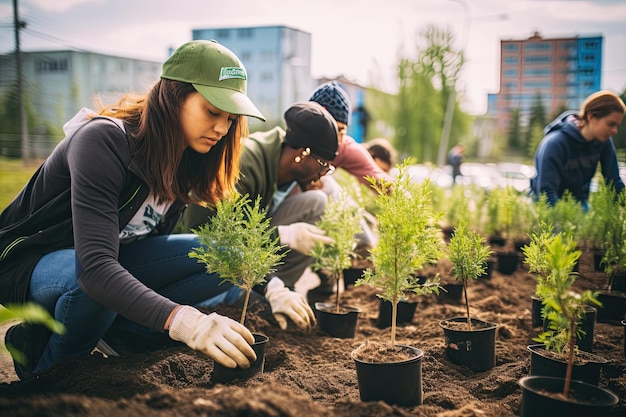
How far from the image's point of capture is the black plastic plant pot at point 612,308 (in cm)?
347

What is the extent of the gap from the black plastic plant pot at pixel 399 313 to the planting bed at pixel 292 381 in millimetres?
59

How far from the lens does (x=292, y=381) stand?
232 centimetres

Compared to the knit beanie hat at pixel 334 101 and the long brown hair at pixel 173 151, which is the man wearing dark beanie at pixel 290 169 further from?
the knit beanie hat at pixel 334 101

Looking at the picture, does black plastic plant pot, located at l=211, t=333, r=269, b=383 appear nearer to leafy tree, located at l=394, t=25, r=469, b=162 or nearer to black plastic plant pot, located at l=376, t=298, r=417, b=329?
black plastic plant pot, located at l=376, t=298, r=417, b=329

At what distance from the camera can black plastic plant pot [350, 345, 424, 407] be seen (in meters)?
1.99

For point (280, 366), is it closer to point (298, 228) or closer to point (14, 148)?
point (298, 228)

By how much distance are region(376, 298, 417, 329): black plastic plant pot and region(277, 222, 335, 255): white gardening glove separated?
622 millimetres

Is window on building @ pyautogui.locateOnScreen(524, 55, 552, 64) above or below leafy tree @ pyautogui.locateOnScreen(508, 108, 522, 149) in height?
above

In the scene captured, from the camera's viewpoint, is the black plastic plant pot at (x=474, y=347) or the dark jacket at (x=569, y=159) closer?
the black plastic plant pot at (x=474, y=347)

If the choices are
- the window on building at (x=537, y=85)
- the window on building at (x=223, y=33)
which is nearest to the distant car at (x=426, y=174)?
the window on building at (x=537, y=85)

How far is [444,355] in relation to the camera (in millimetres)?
2701

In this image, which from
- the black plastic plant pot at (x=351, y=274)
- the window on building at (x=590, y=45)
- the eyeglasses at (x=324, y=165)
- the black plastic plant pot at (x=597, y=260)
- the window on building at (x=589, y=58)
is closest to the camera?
the eyeglasses at (x=324, y=165)

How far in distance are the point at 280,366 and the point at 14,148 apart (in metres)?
5.61

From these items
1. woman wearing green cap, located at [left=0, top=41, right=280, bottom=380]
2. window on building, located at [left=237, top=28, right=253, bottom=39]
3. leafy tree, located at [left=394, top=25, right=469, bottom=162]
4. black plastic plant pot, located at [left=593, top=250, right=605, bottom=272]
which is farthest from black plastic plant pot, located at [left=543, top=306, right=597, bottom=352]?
leafy tree, located at [left=394, top=25, right=469, bottom=162]
